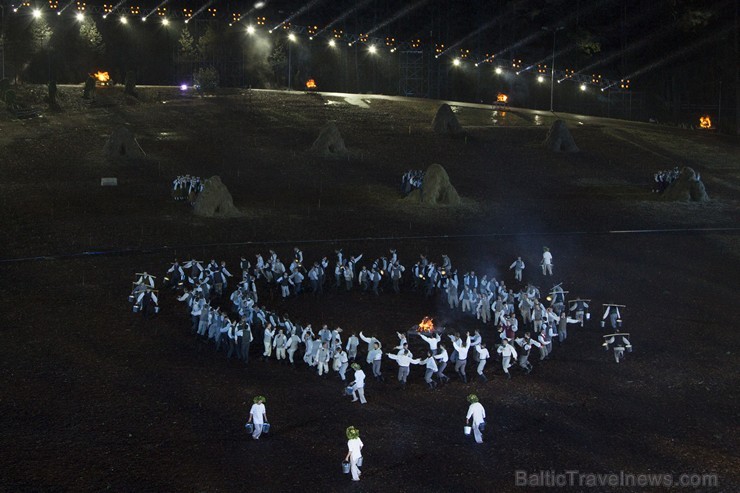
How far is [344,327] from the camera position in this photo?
23125mm

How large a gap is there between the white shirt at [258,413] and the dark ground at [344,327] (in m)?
0.49

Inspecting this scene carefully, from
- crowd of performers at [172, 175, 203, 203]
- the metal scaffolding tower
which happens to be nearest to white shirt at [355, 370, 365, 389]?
crowd of performers at [172, 175, 203, 203]

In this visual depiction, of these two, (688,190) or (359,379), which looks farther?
(688,190)

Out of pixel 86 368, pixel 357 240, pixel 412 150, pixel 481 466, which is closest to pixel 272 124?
pixel 412 150

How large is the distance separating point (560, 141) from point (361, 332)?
34.4m

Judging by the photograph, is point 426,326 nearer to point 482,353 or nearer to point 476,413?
point 482,353

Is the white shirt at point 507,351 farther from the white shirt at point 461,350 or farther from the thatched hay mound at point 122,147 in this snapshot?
the thatched hay mound at point 122,147

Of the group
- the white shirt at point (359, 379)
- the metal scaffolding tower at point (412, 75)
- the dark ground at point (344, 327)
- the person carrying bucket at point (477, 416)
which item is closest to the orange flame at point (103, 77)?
the dark ground at point (344, 327)

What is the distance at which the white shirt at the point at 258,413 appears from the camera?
53.2 feet

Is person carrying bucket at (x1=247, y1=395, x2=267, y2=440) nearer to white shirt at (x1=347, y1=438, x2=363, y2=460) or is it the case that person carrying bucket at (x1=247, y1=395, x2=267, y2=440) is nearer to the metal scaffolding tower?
white shirt at (x1=347, y1=438, x2=363, y2=460)

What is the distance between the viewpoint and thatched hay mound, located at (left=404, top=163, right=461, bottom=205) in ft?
126

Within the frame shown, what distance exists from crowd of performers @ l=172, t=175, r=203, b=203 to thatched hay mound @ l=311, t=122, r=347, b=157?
1197cm

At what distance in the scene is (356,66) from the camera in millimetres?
88688

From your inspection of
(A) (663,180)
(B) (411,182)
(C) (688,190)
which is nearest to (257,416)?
(B) (411,182)
